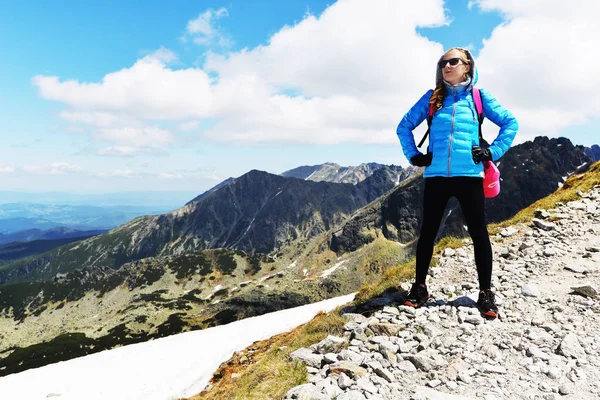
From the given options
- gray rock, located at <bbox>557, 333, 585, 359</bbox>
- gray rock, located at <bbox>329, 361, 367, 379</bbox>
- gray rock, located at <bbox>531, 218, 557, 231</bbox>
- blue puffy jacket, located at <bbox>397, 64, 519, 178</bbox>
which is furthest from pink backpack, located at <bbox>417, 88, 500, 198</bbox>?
gray rock, located at <bbox>531, 218, 557, 231</bbox>

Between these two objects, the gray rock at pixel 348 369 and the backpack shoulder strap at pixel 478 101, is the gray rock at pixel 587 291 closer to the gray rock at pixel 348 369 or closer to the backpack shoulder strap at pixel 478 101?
the backpack shoulder strap at pixel 478 101

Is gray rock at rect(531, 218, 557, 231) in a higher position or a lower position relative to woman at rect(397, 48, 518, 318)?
lower

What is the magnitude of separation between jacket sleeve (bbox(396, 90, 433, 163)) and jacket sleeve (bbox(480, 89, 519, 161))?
1.10 meters

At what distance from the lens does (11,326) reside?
187750 mm

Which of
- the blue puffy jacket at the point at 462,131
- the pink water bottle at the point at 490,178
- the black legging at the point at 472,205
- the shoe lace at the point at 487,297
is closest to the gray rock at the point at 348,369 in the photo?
the shoe lace at the point at 487,297

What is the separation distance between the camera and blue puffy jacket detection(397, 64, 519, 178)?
20.7ft

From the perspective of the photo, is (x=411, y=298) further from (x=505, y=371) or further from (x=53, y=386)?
(x=53, y=386)

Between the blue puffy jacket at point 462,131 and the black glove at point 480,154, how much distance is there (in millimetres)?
71

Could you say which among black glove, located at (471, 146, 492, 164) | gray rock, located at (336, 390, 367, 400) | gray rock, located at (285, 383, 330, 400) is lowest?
gray rock, located at (285, 383, 330, 400)

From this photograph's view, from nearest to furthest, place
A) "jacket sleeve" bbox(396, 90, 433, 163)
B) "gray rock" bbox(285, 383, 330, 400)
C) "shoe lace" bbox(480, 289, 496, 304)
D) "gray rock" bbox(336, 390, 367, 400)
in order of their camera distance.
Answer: "gray rock" bbox(336, 390, 367, 400) < "gray rock" bbox(285, 383, 330, 400) < "shoe lace" bbox(480, 289, 496, 304) < "jacket sleeve" bbox(396, 90, 433, 163)

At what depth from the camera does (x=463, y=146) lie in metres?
6.31

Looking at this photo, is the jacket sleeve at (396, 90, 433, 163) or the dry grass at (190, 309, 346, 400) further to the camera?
the jacket sleeve at (396, 90, 433, 163)

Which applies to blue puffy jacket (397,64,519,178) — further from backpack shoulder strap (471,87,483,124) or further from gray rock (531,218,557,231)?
gray rock (531,218,557,231)

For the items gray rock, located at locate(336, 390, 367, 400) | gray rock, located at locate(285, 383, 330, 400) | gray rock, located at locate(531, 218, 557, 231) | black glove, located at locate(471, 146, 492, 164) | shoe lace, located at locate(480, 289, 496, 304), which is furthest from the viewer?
gray rock, located at locate(531, 218, 557, 231)
